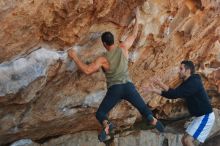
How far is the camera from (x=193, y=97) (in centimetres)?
770

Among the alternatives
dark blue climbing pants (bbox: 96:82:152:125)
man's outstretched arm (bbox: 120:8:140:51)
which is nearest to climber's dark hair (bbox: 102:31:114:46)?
man's outstretched arm (bbox: 120:8:140:51)

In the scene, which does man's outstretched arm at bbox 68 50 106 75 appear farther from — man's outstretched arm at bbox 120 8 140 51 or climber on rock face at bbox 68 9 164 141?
man's outstretched arm at bbox 120 8 140 51

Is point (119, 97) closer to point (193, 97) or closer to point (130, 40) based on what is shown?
point (130, 40)

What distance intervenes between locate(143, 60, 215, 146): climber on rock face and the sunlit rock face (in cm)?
132

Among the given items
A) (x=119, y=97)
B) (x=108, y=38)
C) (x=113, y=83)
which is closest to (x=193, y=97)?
(x=119, y=97)

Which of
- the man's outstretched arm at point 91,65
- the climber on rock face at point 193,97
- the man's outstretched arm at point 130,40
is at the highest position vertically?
the man's outstretched arm at point 130,40

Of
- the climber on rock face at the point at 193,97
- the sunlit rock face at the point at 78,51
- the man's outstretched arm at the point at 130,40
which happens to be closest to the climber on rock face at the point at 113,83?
the man's outstretched arm at the point at 130,40

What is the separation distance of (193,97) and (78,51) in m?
2.07

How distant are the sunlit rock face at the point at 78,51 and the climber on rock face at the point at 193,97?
1.32 m

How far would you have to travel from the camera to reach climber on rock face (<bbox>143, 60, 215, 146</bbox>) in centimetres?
758

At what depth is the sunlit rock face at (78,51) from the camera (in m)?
7.22

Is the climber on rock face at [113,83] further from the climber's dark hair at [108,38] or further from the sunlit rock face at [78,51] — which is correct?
the sunlit rock face at [78,51]

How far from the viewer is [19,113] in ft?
27.4

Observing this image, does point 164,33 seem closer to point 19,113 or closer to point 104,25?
point 104,25
